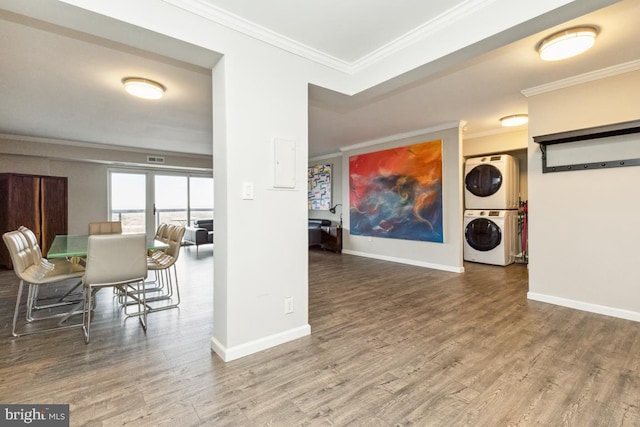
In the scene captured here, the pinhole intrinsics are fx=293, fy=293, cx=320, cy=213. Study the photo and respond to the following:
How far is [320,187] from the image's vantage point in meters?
8.02

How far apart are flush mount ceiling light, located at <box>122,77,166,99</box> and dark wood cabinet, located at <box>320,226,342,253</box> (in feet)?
15.3

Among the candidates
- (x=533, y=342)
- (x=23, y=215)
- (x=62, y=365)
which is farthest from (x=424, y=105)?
(x=23, y=215)

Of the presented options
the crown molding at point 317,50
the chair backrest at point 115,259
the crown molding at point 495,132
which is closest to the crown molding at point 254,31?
the crown molding at point 317,50

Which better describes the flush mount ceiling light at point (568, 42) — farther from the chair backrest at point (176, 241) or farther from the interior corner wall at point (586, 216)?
the chair backrest at point (176, 241)

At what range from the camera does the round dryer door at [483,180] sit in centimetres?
534

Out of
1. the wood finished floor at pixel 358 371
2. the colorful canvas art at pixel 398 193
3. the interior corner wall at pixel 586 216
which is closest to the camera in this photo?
the wood finished floor at pixel 358 371

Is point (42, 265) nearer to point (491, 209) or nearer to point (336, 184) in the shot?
point (336, 184)

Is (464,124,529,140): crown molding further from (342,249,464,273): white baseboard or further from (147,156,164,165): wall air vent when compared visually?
(147,156,164,165): wall air vent

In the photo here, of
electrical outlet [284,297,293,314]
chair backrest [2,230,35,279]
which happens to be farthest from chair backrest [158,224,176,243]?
electrical outlet [284,297,293,314]

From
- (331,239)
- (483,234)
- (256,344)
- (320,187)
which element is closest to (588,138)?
(483,234)

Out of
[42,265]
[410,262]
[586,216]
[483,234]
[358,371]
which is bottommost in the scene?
[358,371]

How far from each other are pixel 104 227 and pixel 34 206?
8.09ft

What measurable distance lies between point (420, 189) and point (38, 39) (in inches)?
201

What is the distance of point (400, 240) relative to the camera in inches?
224
